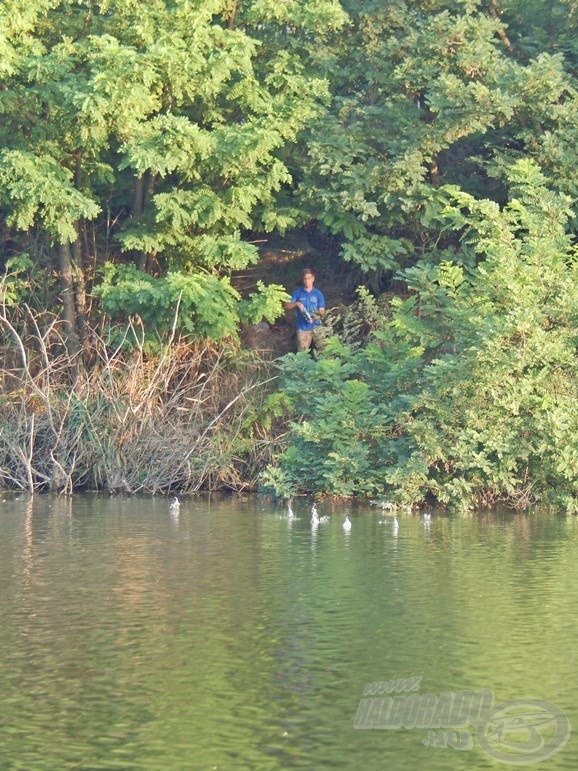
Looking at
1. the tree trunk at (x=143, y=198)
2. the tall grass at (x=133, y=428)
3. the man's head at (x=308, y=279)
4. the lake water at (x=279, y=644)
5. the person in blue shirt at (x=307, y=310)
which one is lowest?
the lake water at (x=279, y=644)

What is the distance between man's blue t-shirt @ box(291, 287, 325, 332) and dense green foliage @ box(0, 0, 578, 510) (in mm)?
733

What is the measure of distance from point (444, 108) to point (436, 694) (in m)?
15.5

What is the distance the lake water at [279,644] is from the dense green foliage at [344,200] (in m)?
2.87

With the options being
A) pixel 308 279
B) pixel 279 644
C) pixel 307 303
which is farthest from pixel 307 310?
pixel 279 644

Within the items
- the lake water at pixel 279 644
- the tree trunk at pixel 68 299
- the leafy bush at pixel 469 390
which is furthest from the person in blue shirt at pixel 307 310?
the lake water at pixel 279 644

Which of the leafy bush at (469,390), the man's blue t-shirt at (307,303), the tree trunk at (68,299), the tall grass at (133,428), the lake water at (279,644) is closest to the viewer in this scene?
the lake water at (279,644)

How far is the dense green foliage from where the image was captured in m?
19.1

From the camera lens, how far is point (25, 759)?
7.48 m

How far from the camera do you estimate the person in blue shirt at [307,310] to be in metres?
23.9

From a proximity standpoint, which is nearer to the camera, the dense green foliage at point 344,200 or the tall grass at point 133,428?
the dense green foliage at point 344,200

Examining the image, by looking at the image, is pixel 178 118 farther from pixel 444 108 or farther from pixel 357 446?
pixel 357 446

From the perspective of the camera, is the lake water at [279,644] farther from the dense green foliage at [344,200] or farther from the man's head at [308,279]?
the man's head at [308,279]

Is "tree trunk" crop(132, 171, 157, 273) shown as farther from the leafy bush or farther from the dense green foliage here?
the leafy bush

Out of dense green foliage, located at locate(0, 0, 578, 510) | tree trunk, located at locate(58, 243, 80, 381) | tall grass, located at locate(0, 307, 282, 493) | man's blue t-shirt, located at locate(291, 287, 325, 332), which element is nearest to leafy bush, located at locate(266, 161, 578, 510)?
dense green foliage, located at locate(0, 0, 578, 510)
